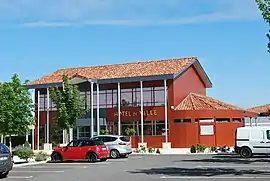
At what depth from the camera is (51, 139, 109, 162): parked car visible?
28.5m

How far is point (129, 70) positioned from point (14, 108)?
552 inches

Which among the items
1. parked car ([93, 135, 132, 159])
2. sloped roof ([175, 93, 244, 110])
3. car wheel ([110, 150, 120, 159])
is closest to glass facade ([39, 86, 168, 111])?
sloped roof ([175, 93, 244, 110])

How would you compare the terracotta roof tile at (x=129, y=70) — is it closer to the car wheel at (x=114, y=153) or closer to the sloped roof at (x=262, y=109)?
the car wheel at (x=114, y=153)

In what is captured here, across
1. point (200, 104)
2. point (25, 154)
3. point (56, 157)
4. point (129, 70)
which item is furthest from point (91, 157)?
point (129, 70)

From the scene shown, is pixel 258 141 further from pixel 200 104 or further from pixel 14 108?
pixel 14 108

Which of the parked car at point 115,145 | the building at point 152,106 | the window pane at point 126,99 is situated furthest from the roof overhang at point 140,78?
the parked car at point 115,145

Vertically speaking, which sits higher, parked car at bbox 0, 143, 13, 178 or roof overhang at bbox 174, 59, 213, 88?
roof overhang at bbox 174, 59, 213, 88

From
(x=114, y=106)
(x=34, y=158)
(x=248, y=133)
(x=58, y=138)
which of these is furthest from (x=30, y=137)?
(x=248, y=133)

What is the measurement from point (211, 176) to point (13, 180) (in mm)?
7395

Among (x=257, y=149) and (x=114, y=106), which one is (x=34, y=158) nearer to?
(x=257, y=149)

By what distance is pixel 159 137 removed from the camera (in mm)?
47500

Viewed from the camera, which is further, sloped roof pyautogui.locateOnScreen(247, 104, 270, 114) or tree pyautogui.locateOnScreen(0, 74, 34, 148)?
sloped roof pyautogui.locateOnScreen(247, 104, 270, 114)

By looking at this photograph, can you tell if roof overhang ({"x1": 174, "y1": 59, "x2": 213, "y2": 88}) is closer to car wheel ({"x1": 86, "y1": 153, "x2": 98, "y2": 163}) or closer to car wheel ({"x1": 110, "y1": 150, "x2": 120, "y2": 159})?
car wheel ({"x1": 110, "y1": 150, "x2": 120, "y2": 159})

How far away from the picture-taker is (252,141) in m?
30.1
